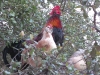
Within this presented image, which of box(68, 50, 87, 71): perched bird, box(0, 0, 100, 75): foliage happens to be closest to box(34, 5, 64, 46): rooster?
box(0, 0, 100, 75): foliage

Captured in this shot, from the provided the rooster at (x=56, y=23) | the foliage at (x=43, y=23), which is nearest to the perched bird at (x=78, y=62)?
the foliage at (x=43, y=23)

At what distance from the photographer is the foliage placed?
150cm

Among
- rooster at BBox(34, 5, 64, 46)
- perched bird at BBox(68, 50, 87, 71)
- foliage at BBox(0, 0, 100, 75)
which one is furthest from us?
rooster at BBox(34, 5, 64, 46)

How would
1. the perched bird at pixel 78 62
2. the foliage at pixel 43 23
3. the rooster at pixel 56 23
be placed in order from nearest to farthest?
the foliage at pixel 43 23
the perched bird at pixel 78 62
the rooster at pixel 56 23

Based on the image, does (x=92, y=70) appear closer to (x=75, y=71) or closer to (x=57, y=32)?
(x=75, y=71)

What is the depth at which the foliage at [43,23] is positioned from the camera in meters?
1.50

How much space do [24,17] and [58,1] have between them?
68cm

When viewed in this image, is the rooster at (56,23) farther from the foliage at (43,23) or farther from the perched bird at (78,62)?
the perched bird at (78,62)

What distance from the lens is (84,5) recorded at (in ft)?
3.91

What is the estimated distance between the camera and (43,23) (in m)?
2.59

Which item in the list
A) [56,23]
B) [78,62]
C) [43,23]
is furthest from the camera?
[43,23]

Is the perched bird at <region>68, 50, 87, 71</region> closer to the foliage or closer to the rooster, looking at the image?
the foliage

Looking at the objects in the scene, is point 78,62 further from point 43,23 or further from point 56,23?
point 43,23

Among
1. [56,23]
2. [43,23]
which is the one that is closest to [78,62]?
[56,23]
